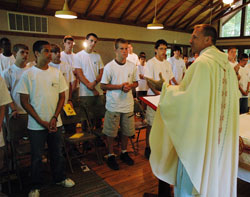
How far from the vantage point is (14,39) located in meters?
7.34

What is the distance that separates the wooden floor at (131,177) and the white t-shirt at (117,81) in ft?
2.65

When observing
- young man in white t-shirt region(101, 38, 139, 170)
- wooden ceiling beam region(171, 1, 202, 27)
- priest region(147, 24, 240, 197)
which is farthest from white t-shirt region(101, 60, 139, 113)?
wooden ceiling beam region(171, 1, 202, 27)

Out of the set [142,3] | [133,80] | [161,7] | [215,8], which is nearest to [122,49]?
[133,80]

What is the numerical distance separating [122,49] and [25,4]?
593 centimetres

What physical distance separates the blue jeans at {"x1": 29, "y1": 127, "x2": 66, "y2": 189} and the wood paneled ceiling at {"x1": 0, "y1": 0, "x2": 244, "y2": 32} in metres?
6.24

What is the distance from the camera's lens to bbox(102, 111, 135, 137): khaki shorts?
3.08 meters

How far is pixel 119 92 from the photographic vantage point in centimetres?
304

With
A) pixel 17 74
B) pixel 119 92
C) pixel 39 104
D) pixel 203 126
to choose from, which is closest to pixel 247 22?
pixel 119 92

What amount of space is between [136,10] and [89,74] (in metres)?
7.00

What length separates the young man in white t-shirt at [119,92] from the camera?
2996 mm

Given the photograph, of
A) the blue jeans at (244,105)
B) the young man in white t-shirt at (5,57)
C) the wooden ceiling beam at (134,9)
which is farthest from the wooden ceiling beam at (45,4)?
the blue jeans at (244,105)

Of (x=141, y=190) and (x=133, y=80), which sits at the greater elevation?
(x=133, y=80)

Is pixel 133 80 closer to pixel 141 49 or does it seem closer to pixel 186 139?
pixel 186 139

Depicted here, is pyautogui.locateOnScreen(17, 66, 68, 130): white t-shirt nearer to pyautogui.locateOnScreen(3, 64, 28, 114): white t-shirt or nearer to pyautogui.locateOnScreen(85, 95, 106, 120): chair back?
pyautogui.locateOnScreen(3, 64, 28, 114): white t-shirt
